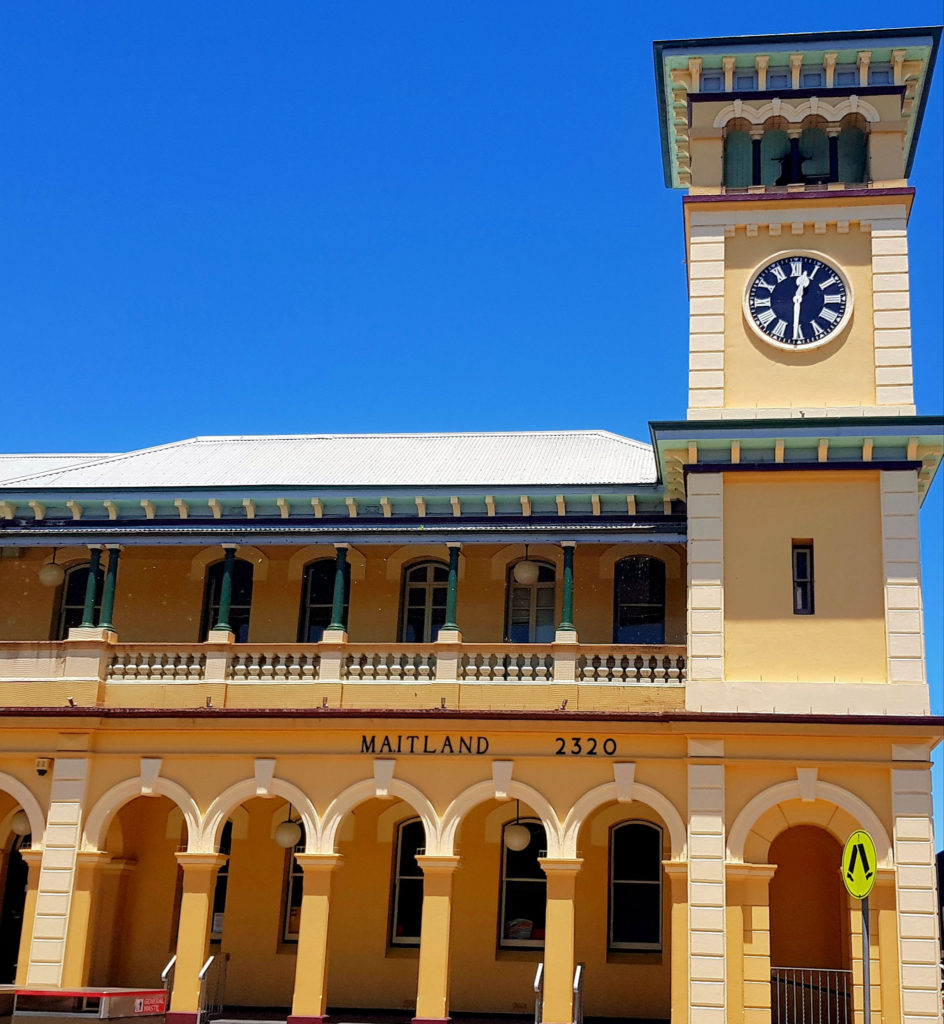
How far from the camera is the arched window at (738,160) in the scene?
22375mm

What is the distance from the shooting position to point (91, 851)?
2119 centimetres

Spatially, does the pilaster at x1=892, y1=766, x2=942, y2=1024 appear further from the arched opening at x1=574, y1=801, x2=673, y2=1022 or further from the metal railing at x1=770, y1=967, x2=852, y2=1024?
the arched opening at x1=574, y1=801, x2=673, y2=1022

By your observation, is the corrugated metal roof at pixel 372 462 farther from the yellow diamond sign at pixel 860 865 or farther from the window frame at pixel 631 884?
the yellow diamond sign at pixel 860 865

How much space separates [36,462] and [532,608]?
10780 millimetres

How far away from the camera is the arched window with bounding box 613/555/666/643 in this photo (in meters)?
23.0

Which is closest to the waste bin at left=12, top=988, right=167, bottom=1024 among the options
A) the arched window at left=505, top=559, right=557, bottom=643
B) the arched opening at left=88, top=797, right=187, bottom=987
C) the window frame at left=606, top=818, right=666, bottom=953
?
the arched opening at left=88, top=797, right=187, bottom=987

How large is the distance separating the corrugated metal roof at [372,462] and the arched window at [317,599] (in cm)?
154

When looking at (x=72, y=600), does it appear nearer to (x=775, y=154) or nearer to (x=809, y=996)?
(x=809, y=996)

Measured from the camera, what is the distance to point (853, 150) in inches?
875

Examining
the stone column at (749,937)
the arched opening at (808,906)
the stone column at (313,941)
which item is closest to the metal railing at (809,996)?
the arched opening at (808,906)

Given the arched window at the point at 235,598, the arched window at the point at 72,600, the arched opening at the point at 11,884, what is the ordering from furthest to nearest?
the arched window at the point at 72,600 → the arched window at the point at 235,598 → the arched opening at the point at 11,884

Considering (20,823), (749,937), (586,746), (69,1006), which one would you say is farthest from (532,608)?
(69,1006)

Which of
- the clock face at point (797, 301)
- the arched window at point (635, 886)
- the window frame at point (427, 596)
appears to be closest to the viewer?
the clock face at point (797, 301)

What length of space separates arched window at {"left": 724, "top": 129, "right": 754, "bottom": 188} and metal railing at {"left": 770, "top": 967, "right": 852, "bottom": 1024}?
1148 cm
